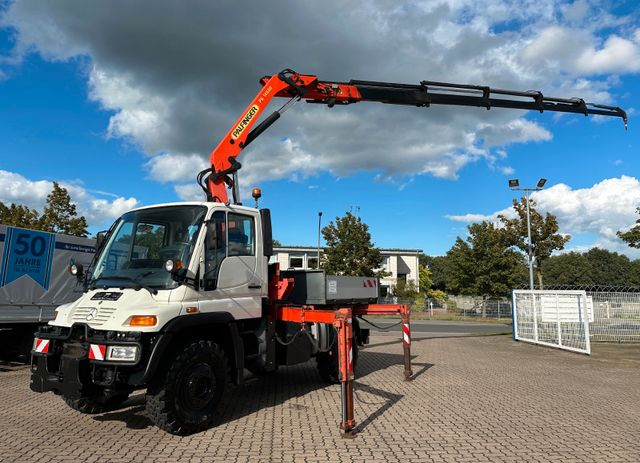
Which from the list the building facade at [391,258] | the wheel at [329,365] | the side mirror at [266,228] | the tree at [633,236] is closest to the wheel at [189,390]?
the side mirror at [266,228]

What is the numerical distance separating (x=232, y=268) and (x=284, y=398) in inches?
102

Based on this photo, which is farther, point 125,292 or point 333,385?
point 333,385

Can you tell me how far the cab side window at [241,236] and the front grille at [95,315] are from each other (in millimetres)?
1694

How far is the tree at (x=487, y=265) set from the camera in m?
35.4

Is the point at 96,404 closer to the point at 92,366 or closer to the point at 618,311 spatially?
the point at 92,366

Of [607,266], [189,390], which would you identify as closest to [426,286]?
[189,390]

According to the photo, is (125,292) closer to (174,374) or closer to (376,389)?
(174,374)

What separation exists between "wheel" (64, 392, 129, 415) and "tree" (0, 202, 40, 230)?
24.4m

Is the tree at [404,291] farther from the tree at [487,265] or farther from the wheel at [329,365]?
the wheel at [329,365]

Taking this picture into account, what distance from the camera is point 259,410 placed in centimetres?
678

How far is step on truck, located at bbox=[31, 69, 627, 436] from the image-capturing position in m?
5.16

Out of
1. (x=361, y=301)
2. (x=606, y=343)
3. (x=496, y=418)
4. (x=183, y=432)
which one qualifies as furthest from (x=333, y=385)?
(x=606, y=343)

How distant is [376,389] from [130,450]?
177 inches

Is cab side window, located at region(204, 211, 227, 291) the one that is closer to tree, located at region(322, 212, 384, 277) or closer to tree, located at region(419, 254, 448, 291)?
tree, located at region(322, 212, 384, 277)
